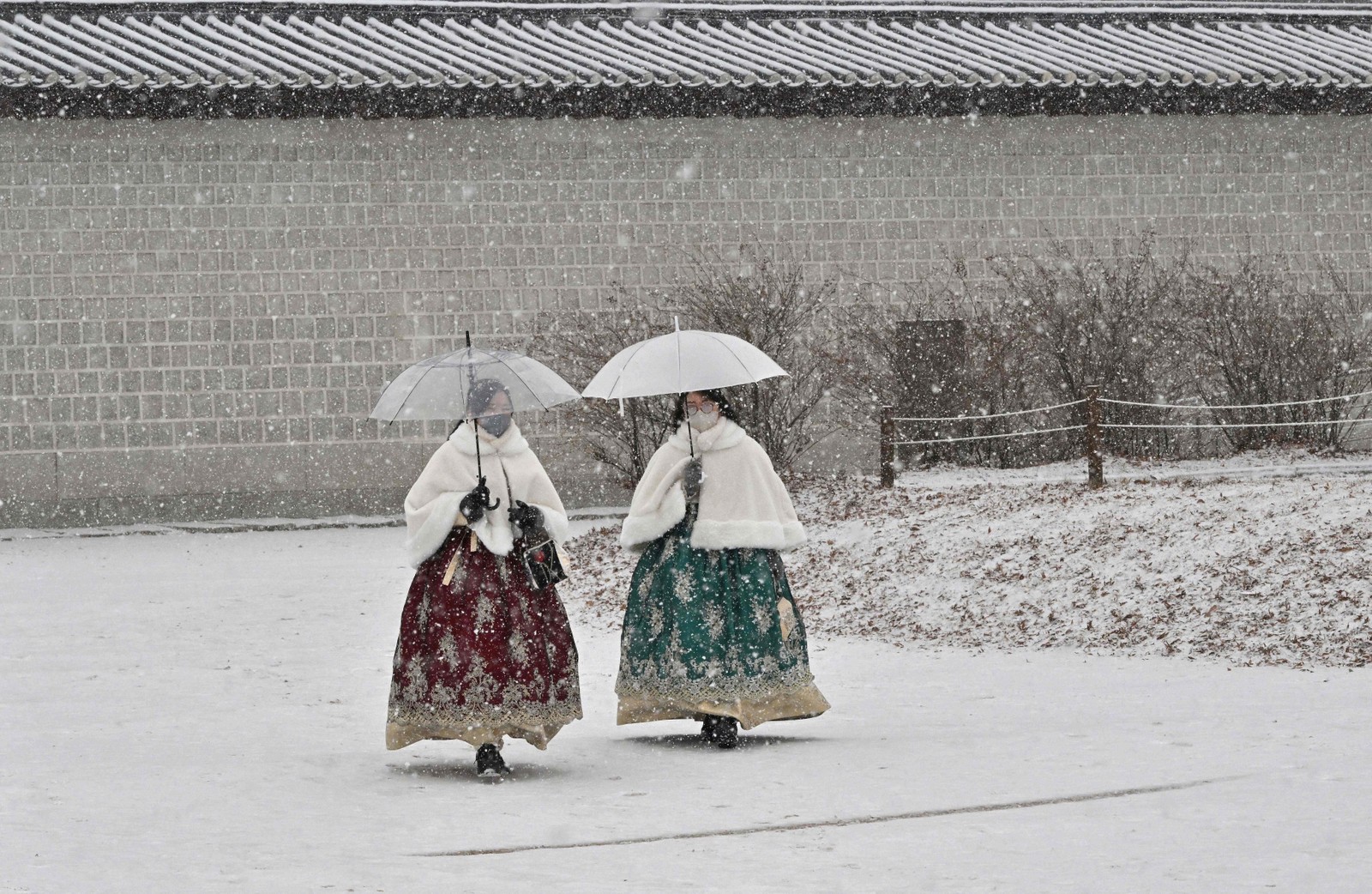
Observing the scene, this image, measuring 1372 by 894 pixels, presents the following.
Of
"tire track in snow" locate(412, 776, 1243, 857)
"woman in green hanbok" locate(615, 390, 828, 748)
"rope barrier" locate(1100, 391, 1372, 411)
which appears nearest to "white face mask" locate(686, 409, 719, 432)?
"woman in green hanbok" locate(615, 390, 828, 748)

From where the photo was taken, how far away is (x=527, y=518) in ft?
25.5

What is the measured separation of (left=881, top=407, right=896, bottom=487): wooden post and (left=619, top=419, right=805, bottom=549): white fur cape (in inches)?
377

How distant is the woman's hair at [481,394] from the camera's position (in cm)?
788

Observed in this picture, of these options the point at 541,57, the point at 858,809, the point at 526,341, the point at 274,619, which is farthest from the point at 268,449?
the point at 858,809

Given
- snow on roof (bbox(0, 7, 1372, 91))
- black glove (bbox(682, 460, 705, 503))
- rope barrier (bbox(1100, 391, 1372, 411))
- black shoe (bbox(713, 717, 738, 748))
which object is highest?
snow on roof (bbox(0, 7, 1372, 91))

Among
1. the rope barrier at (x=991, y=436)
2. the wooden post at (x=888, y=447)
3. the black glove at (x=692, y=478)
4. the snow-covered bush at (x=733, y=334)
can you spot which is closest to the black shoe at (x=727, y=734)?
the black glove at (x=692, y=478)

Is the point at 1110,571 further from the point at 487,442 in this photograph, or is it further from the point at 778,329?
the point at 778,329

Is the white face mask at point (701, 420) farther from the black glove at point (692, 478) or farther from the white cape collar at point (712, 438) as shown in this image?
the black glove at point (692, 478)

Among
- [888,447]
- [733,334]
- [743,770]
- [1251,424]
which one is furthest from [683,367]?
[1251,424]

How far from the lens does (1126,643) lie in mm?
10914

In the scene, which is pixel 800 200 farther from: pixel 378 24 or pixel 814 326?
pixel 378 24

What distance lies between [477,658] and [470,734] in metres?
0.29

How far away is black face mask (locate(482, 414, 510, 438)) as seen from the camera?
7953 millimetres

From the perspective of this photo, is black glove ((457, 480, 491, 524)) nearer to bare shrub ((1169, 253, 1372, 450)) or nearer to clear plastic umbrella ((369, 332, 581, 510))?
clear plastic umbrella ((369, 332, 581, 510))
